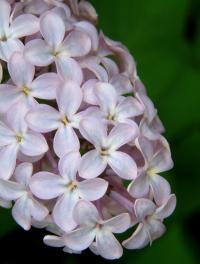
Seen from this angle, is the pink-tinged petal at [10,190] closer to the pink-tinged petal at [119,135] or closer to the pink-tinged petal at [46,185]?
the pink-tinged petal at [46,185]

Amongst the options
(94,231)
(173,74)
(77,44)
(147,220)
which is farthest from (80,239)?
(173,74)

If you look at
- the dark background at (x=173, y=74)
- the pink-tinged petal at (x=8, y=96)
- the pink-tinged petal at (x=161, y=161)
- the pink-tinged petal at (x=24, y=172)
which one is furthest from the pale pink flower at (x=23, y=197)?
the dark background at (x=173, y=74)

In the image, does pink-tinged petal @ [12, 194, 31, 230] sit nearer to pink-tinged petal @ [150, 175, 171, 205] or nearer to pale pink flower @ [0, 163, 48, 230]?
pale pink flower @ [0, 163, 48, 230]

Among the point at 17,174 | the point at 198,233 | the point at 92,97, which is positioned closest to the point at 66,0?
the point at 92,97

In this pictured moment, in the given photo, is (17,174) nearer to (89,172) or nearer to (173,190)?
(89,172)

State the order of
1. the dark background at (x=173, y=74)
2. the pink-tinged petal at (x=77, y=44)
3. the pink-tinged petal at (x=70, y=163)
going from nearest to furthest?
the pink-tinged petal at (x=70, y=163) → the pink-tinged petal at (x=77, y=44) → the dark background at (x=173, y=74)

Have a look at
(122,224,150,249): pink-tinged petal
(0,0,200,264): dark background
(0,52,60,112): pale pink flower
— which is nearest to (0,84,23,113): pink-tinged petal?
(0,52,60,112): pale pink flower
